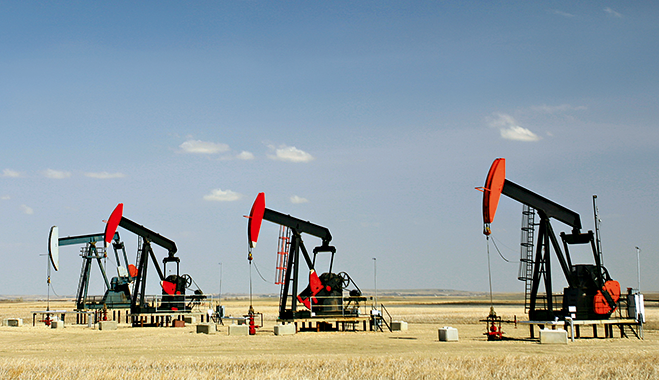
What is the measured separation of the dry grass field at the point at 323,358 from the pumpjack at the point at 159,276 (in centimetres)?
900

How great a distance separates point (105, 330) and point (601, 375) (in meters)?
24.7

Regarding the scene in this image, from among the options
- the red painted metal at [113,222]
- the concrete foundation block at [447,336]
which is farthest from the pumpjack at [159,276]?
the concrete foundation block at [447,336]

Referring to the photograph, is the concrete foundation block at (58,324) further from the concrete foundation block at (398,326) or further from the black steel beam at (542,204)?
the black steel beam at (542,204)

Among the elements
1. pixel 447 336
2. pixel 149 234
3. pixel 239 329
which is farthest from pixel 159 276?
pixel 447 336

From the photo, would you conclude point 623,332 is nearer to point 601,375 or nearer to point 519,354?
point 519,354

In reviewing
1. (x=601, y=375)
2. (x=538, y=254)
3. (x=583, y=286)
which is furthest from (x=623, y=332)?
(x=601, y=375)

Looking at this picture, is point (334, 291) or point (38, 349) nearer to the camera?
point (38, 349)

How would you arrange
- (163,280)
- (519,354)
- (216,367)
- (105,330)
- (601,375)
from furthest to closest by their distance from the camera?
(163,280), (105,330), (519,354), (216,367), (601,375)

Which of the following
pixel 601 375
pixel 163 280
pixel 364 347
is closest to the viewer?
pixel 601 375

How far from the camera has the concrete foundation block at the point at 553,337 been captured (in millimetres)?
22328

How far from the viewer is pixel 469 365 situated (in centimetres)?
1602

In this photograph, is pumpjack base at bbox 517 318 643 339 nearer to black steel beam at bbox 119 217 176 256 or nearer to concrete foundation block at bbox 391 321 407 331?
concrete foundation block at bbox 391 321 407 331

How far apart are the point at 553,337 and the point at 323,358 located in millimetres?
8812

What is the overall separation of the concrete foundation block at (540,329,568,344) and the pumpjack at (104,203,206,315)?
2042cm
